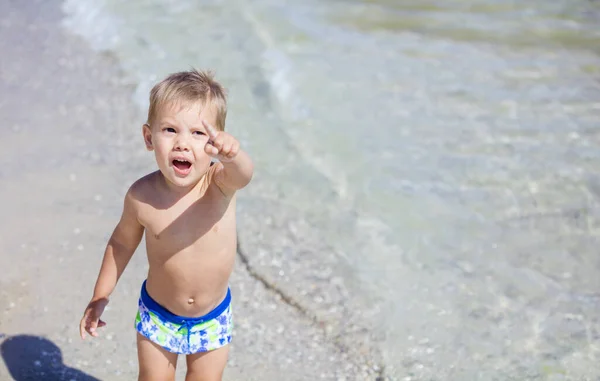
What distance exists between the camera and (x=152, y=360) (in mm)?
2779

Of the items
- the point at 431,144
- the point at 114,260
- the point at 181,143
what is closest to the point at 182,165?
the point at 181,143

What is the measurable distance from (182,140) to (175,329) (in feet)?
2.02

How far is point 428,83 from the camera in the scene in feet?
21.6

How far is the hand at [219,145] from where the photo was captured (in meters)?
2.40

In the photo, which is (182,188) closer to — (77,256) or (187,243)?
(187,243)

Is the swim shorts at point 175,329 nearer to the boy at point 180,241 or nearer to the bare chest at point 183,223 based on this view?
the boy at point 180,241

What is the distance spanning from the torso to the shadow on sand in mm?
638

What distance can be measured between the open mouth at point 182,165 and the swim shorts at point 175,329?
0.46m

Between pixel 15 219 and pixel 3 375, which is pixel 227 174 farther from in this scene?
pixel 15 219

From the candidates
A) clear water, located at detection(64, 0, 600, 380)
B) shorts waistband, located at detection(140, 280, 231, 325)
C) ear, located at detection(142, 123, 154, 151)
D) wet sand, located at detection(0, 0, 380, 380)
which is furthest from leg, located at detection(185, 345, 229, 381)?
clear water, located at detection(64, 0, 600, 380)

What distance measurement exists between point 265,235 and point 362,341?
894 mm

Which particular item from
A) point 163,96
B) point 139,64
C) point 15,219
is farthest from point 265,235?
point 139,64

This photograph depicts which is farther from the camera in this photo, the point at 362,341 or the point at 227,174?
the point at 362,341

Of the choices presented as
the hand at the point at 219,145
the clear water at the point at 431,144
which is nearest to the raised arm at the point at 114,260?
the hand at the point at 219,145
